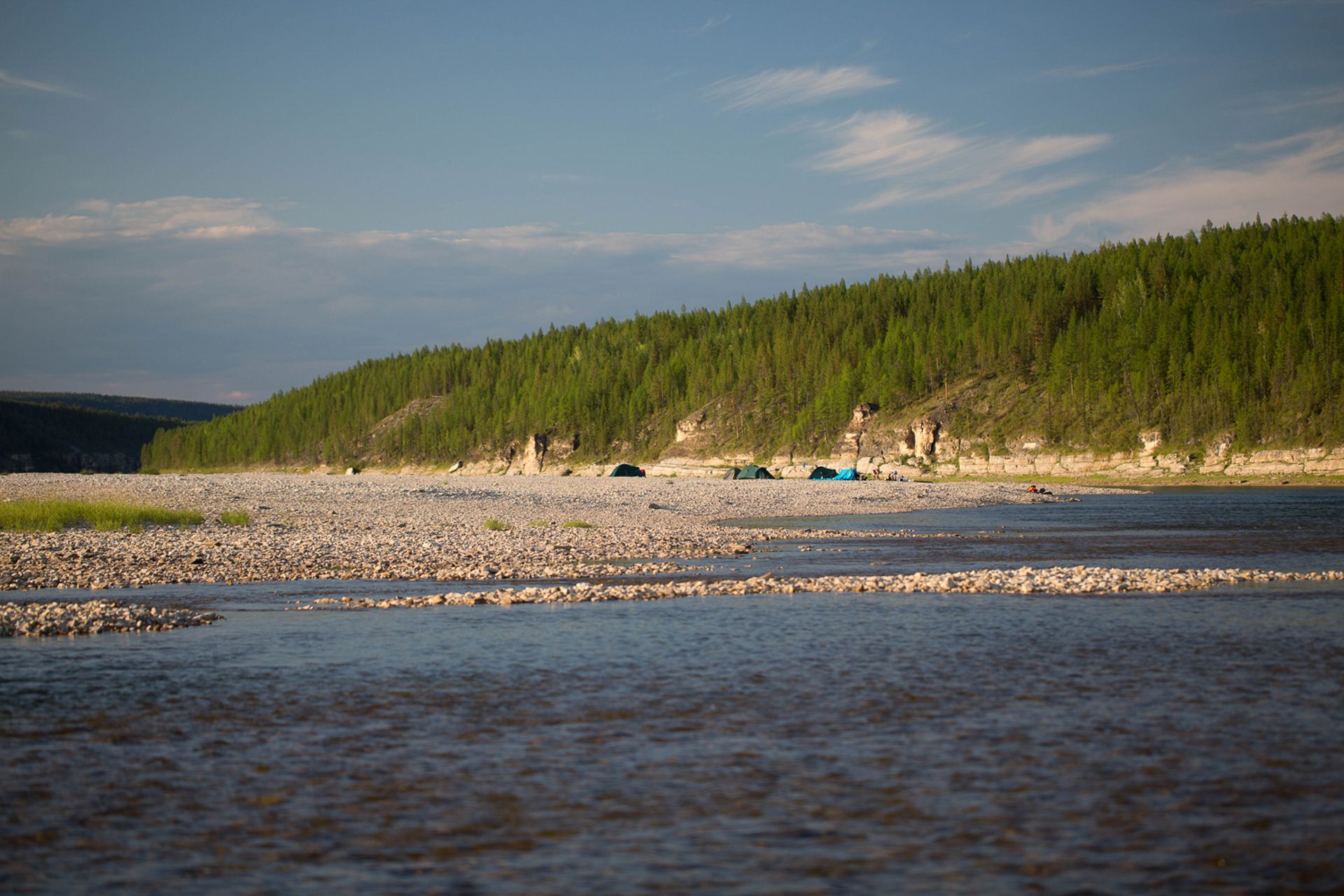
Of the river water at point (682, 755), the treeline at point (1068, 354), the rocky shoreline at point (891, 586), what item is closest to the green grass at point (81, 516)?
the rocky shoreline at point (891, 586)

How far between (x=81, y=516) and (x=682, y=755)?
3232 centimetres

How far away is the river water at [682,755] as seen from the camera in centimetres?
731

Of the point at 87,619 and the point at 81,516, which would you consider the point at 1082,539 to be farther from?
the point at 81,516

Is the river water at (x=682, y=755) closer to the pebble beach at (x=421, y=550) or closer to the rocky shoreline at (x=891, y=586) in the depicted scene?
the rocky shoreline at (x=891, y=586)

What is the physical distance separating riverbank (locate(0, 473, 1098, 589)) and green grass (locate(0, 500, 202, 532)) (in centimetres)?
81

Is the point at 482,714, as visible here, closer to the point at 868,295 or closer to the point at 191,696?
the point at 191,696

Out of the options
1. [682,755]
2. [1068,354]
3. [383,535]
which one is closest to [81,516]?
[383,535]

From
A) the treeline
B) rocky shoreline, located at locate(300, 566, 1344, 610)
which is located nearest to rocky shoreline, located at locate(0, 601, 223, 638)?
rocky shoreline, located at locate(300, 566, 1344, 610)

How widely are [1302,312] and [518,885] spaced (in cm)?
14465

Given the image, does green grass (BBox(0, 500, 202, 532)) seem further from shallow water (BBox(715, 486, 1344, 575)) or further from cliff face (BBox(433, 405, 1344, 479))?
cliff face (BBox(433, 405, 1344, 479))

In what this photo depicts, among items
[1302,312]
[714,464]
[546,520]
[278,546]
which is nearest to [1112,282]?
[1302,312]

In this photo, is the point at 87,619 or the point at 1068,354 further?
the point at 1068,354

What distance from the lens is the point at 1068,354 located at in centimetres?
14100

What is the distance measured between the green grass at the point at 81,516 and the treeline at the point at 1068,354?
110831mm
